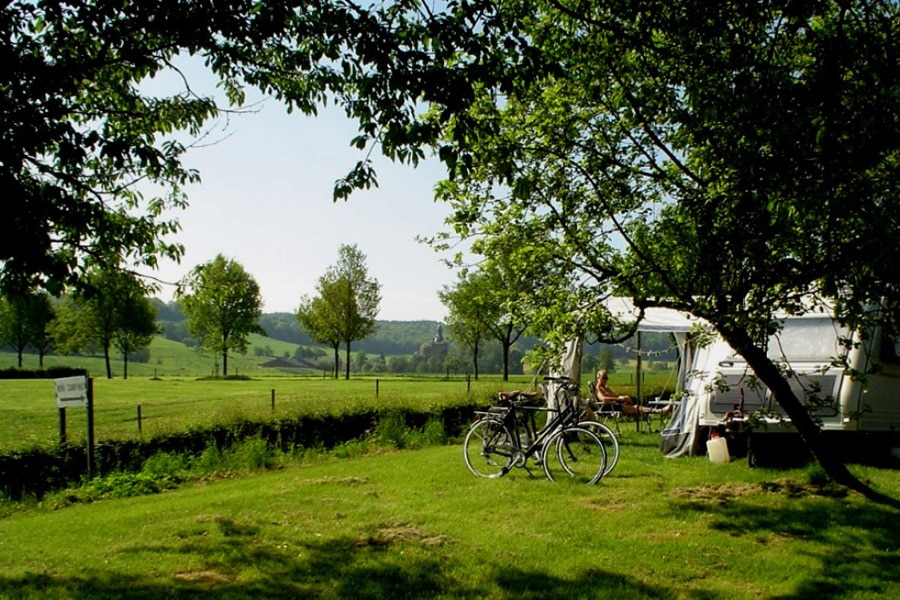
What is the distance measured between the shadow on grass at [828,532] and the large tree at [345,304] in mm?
52767

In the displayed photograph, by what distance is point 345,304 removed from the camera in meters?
60.4

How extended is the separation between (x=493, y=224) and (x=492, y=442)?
2.99 meters

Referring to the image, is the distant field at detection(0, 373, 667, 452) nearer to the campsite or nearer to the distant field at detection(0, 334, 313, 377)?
the campsite

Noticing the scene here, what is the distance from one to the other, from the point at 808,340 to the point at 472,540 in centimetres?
697

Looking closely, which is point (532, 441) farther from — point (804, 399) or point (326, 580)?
point (326, 580)

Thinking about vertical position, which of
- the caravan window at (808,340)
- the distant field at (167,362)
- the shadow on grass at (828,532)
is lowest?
the distant field at (167,362)

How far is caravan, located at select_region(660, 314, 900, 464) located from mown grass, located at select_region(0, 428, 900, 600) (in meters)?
0.86

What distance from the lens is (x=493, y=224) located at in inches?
369

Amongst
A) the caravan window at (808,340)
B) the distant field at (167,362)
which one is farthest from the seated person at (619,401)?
the distant field at (167,362)

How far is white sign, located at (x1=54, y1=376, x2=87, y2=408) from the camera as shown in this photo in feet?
36.5

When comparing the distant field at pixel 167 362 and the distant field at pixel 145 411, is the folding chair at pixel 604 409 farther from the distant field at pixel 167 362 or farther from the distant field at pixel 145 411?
the distant field at pixel 167 362

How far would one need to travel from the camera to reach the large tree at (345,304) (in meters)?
60.3

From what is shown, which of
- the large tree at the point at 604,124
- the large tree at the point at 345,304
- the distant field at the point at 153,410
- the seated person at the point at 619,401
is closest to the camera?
the large tree at the point at 604,124

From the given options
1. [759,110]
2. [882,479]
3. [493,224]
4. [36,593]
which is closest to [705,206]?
[759,110]
